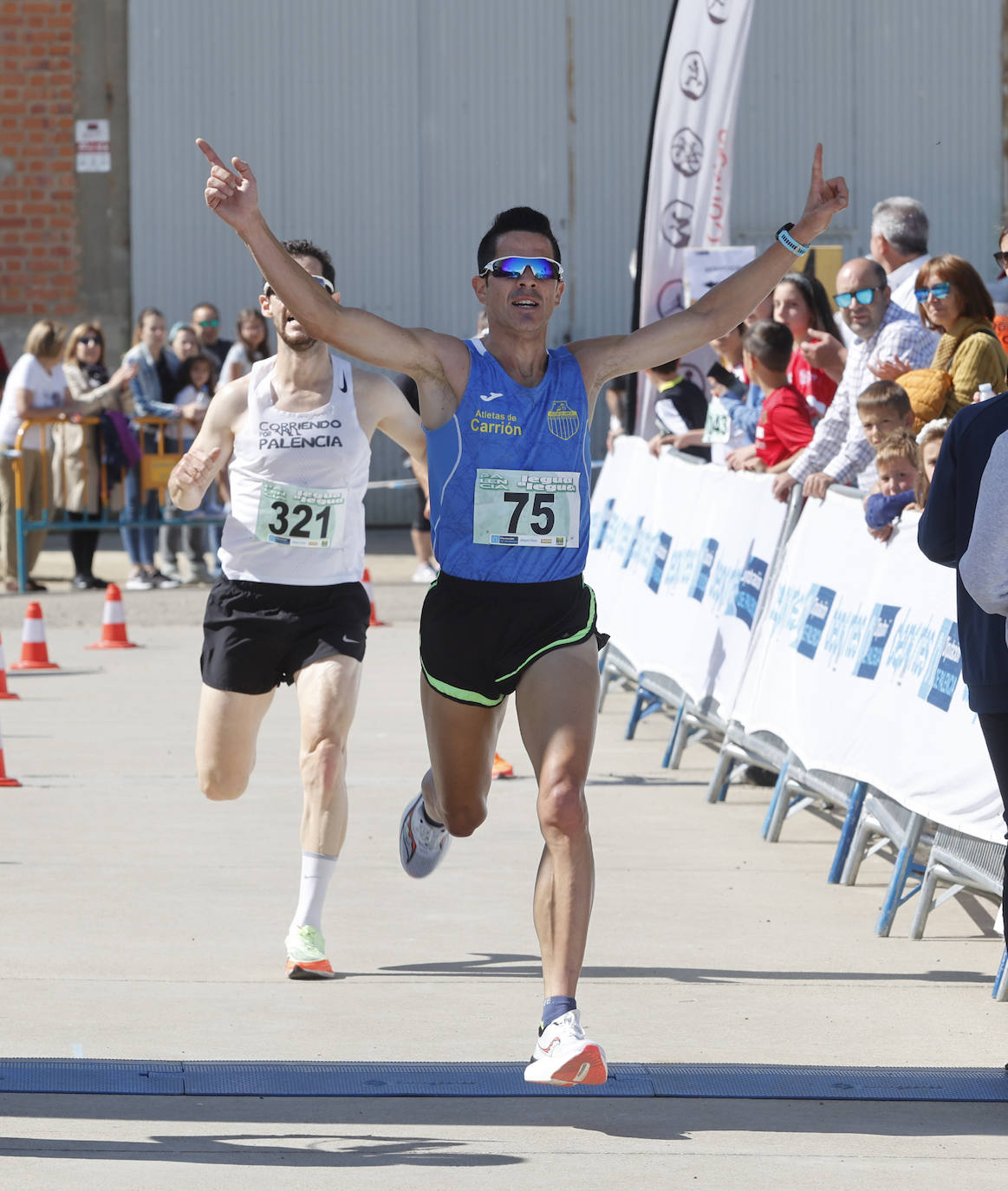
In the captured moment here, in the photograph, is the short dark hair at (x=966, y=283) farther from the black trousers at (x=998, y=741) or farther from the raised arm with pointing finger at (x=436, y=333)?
the black trousers at (x=998, y=741)

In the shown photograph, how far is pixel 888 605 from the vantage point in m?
6.88

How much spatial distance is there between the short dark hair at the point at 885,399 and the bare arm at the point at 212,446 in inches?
97.5

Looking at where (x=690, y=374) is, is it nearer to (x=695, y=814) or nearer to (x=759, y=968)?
(x=695, y=814)

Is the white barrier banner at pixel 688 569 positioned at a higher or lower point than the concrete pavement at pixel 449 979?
higher

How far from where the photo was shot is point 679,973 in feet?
19.6

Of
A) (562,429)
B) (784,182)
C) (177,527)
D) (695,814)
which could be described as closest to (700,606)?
(695,814)

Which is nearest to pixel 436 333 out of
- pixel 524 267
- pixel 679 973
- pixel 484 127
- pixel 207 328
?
pixel 524 267

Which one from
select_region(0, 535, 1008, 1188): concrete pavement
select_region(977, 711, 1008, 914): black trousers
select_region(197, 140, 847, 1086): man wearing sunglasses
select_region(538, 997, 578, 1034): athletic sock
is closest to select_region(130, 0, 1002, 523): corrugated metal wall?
select_region(0, 535, 1008, 1188): concrete pavement

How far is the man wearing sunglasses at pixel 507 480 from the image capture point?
5.02 metres

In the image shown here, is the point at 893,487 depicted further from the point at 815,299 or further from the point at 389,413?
the point at 815,299

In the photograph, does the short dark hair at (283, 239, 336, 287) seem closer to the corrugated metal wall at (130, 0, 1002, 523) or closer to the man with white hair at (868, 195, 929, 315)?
the man with white hair at (868, 195, 929, 315)

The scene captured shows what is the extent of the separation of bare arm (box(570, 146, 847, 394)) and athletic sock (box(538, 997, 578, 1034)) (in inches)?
63.3

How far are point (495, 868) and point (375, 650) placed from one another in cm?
602

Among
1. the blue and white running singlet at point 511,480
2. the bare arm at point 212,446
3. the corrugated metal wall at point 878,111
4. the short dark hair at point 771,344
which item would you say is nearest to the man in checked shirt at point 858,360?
the short dark hair at point 771,344
